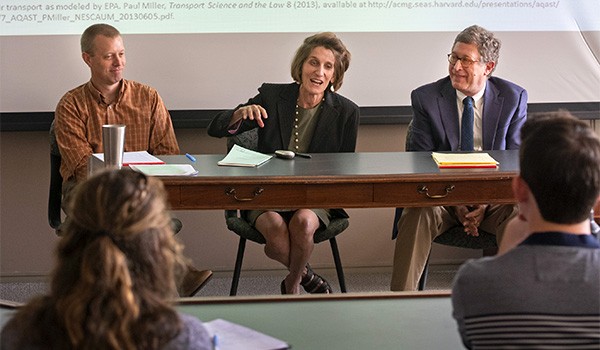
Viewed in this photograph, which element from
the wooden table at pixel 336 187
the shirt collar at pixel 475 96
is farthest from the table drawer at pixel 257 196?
the shirt collar at pixel 475 96

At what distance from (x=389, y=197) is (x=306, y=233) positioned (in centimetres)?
53

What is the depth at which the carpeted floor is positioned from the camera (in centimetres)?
459

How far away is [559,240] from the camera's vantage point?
172cm

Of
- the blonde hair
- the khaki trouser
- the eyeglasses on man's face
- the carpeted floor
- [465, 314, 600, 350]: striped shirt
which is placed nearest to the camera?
the blonde hair

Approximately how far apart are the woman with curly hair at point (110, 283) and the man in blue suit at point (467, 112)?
251cm

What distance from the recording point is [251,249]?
15.9 ft

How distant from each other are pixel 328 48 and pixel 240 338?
7.66ft

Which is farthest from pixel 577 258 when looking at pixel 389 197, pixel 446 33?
pixel 446 33

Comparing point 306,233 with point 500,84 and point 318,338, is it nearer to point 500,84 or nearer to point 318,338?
point 500,84

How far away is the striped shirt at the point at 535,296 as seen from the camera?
1.64 metres

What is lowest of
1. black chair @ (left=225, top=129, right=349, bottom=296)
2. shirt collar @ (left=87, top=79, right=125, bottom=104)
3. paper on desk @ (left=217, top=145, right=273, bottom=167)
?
black chair @ (left=225, top=129, right=349, bottom=296)

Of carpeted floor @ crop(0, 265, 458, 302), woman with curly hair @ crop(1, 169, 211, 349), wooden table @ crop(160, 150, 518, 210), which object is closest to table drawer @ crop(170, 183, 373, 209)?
wooden table @ crop(160, 150, 518, 210)

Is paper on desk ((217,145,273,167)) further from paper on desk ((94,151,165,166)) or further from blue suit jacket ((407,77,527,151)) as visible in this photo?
blue suit jacket ((407,77,527,151))

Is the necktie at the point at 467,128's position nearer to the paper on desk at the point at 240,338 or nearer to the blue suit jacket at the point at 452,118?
the blue suit jacket at the point at 452,118
